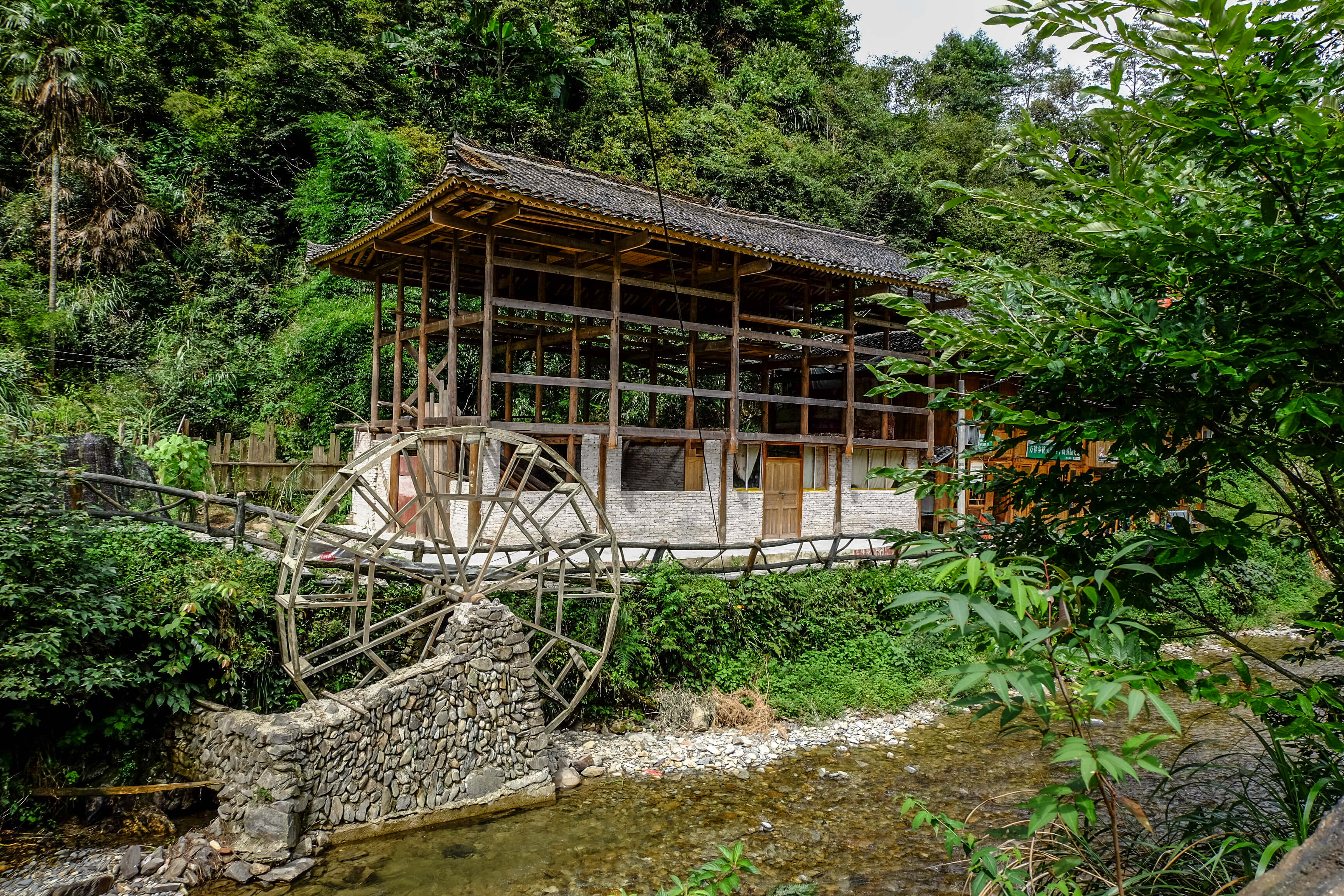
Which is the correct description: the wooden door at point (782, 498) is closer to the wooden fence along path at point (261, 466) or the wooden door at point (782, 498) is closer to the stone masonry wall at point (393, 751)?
the stone masonry wall at point (393, 751)

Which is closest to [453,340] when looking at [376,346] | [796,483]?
[376,346]

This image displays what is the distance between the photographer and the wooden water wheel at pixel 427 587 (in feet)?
22.8

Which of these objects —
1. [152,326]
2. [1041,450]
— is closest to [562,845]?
[1041,450]

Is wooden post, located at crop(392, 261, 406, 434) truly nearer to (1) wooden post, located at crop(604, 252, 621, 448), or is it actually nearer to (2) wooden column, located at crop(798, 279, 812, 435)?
(1) wooden post, located at crop(604, 252, 621, 448)

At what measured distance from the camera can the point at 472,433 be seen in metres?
7.98

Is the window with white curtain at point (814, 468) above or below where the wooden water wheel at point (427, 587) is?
above

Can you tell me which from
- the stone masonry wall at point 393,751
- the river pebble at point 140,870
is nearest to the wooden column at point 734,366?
the stone masonry wall at point 393,751

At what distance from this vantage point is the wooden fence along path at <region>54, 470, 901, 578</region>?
808 cm

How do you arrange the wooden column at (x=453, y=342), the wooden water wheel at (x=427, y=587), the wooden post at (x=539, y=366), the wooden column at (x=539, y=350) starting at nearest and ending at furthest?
the wooden water wheel at (x=427, y=587) → the wooden column at (x=453, y=342) → the wooden column at (x=539, y=350) → the wooden post at (x=539, y=366)

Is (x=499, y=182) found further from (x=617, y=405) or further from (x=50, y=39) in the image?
(x=50, y=39)

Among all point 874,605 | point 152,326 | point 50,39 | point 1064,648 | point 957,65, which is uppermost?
point 957,65

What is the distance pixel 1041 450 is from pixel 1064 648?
15234 millimetres

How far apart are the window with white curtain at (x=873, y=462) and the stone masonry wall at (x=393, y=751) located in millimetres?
8728

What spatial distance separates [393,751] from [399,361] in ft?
23.9
